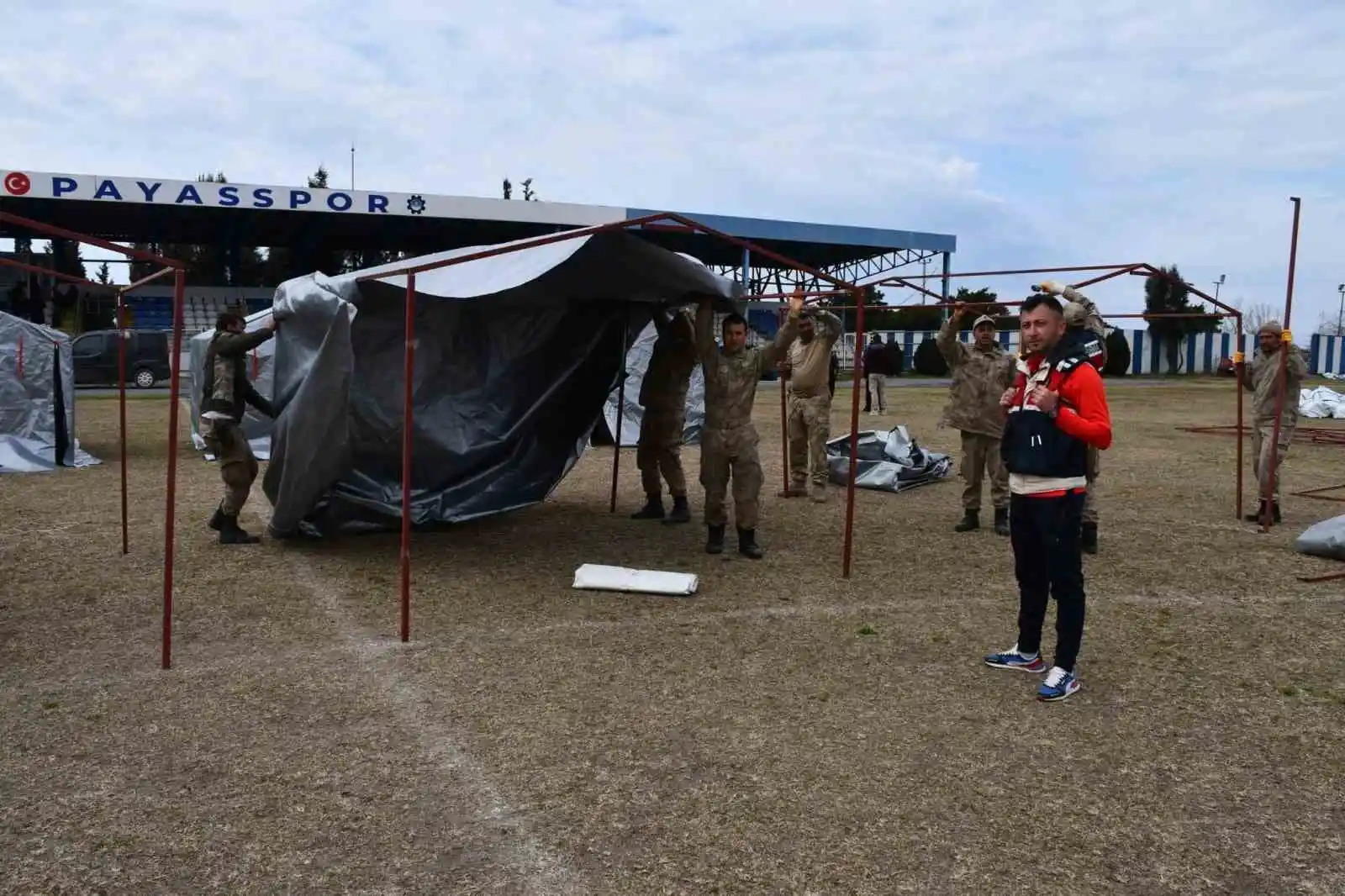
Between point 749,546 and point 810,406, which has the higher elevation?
→ point 810,406

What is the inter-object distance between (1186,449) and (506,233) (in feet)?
85.6

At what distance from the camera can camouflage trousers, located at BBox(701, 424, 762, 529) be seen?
6891 mm

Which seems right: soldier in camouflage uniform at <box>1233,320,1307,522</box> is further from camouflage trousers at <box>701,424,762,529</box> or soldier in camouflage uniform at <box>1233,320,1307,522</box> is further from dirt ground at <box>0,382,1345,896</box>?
camouflage trousers at <box>701,424,762,529</box>

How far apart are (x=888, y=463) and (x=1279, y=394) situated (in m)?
3.63

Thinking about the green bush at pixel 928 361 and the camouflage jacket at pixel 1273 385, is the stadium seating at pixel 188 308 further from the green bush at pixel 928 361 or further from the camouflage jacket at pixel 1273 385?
the camouflage jacket at pixel 1273 385

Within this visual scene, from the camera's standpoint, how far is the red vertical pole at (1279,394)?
743cm

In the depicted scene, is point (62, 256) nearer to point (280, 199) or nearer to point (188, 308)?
point (188, 308)

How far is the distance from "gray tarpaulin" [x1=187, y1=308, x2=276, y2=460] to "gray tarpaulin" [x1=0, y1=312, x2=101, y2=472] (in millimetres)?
1398

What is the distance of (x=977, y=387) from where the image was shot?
25.7 feet

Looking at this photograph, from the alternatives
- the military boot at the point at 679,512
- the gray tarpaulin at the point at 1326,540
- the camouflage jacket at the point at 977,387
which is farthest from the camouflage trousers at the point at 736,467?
the gray tarpaulin at the point at 1326,540

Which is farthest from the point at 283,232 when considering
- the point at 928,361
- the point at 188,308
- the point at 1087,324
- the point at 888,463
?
the point at 1087,324

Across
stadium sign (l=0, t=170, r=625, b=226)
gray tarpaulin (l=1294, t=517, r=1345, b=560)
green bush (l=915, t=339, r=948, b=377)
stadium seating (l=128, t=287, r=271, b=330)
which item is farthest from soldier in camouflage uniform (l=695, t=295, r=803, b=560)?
green bush (l=915, t=339, r=948, b=377)

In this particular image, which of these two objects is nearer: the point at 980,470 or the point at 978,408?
the point at 978,408

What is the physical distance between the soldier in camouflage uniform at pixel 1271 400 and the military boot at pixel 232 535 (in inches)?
299
